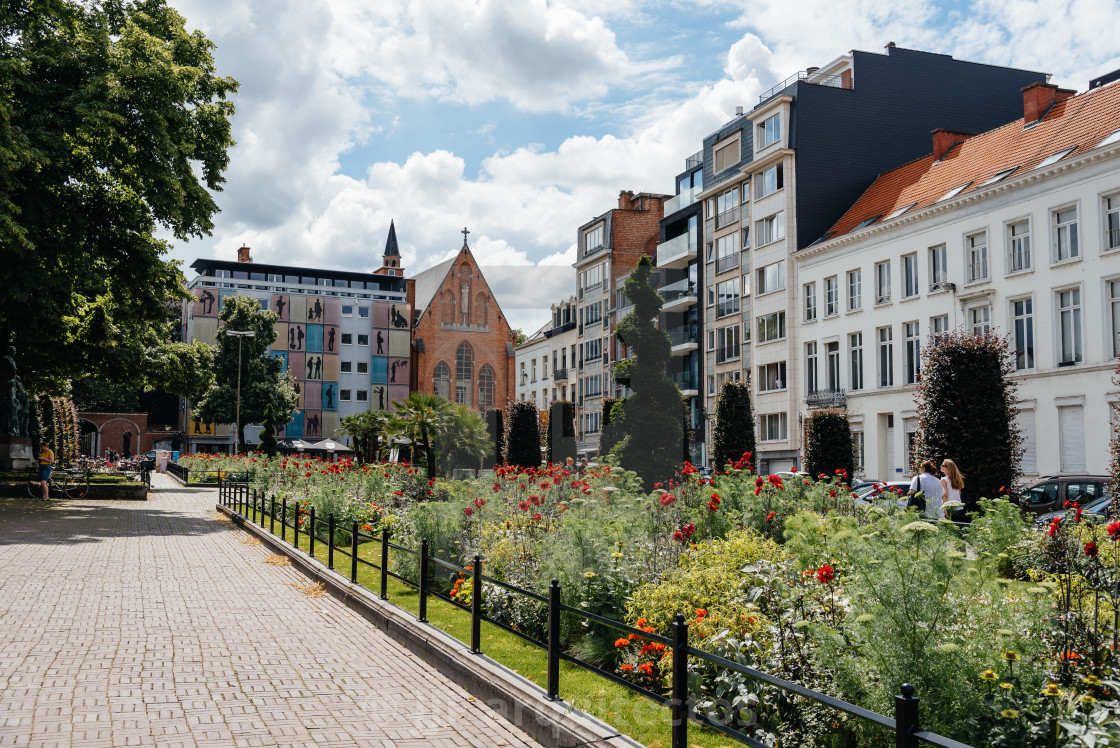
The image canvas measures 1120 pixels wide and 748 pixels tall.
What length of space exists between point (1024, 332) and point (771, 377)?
15587mm

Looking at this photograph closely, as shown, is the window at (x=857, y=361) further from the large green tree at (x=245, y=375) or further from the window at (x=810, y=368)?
the large green tree at (x=245, y=375)

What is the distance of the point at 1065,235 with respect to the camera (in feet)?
104

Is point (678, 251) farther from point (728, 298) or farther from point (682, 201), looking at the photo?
point (728, 298)

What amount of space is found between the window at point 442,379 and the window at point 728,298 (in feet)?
171

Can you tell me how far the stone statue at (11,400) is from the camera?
29703 mm

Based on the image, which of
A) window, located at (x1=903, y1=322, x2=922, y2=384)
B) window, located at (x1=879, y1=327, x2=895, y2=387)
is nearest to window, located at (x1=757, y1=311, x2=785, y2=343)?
window, located at (x1=879, y1=327, x2=895, y2=387)

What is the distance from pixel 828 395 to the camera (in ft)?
143

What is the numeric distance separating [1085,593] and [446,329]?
96.5 meters

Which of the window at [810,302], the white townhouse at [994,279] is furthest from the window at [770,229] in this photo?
the window at [810,302]

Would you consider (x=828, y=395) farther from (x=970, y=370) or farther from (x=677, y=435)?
(x=970, y=370)

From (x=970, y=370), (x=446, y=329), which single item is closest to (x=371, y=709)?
(x=970, y=370)

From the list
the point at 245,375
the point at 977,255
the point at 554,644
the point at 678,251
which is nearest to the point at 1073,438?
the point at 977,255

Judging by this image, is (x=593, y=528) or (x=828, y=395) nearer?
(x=593, y=528)

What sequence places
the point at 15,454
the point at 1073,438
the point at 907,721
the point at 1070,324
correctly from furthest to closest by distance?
the point at 15,454, the point at 1070,324, the point at 1073,438, the point at 907,721
